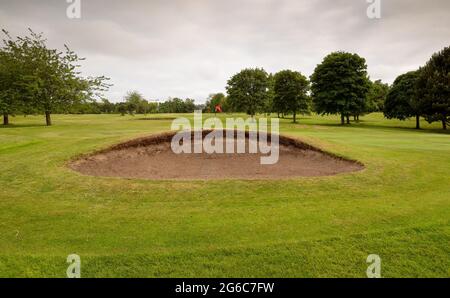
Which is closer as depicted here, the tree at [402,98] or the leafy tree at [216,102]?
the tree at [402,98]

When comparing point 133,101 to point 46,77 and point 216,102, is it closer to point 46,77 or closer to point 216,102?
point 216,102

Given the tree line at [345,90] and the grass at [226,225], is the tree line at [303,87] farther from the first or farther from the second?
the grass at [226,225]

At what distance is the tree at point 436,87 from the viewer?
125 ft

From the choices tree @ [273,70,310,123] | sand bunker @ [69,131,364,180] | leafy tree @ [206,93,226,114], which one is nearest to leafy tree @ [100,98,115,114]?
leafy tree @ [206,93,226,114]

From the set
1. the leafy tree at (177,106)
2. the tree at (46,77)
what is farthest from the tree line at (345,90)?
the leafy tree at (177,106)

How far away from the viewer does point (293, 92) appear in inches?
2154

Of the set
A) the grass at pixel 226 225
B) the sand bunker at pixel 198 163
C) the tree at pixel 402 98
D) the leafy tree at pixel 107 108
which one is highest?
the leafy tree at pixel 107 108

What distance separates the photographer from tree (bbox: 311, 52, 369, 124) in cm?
4659

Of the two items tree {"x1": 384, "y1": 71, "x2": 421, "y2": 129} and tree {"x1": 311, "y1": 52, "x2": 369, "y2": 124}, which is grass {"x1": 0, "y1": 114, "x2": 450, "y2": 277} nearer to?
tree {"x1": 311, "y1": 52, "x2": 369, "y2": 124}

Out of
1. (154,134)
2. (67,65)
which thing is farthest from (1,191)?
(67,65)

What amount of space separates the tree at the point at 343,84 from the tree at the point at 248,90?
16.9 metres

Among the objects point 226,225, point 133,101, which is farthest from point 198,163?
point 133,101
